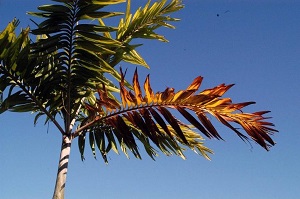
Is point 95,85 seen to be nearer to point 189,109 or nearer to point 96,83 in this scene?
point 96,83

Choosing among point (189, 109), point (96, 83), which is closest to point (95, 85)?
point (96, 83)

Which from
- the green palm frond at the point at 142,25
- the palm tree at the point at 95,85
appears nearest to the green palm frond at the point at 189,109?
the palm tree at the point at 95,85

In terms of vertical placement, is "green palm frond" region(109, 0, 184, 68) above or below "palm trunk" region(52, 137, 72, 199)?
above

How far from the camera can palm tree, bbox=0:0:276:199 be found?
293cm

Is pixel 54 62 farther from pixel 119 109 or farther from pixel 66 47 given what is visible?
pixel 119 109

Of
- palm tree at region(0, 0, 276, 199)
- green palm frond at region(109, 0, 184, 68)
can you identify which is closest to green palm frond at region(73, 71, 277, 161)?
palm tree at region(0, 0, 276, 199)

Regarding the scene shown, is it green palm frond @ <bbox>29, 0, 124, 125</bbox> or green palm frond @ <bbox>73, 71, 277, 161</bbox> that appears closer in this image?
green palm frond @ <bbox>73, 71, 277, 161</bbox>

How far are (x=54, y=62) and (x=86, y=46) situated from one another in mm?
444

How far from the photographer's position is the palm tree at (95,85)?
9.62ft

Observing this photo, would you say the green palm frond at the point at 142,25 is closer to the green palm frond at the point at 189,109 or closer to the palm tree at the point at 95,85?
the palm tree at the point at 95,85

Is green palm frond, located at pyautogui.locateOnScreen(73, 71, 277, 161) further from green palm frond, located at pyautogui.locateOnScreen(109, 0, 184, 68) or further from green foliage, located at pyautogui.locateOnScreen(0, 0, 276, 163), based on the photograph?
green palm frond, located at pyautogui.locateOnScreen(109, 0, 184, 68)

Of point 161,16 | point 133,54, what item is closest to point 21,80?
point 133,54

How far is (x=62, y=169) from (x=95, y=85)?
81cm

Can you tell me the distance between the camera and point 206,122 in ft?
9.59
